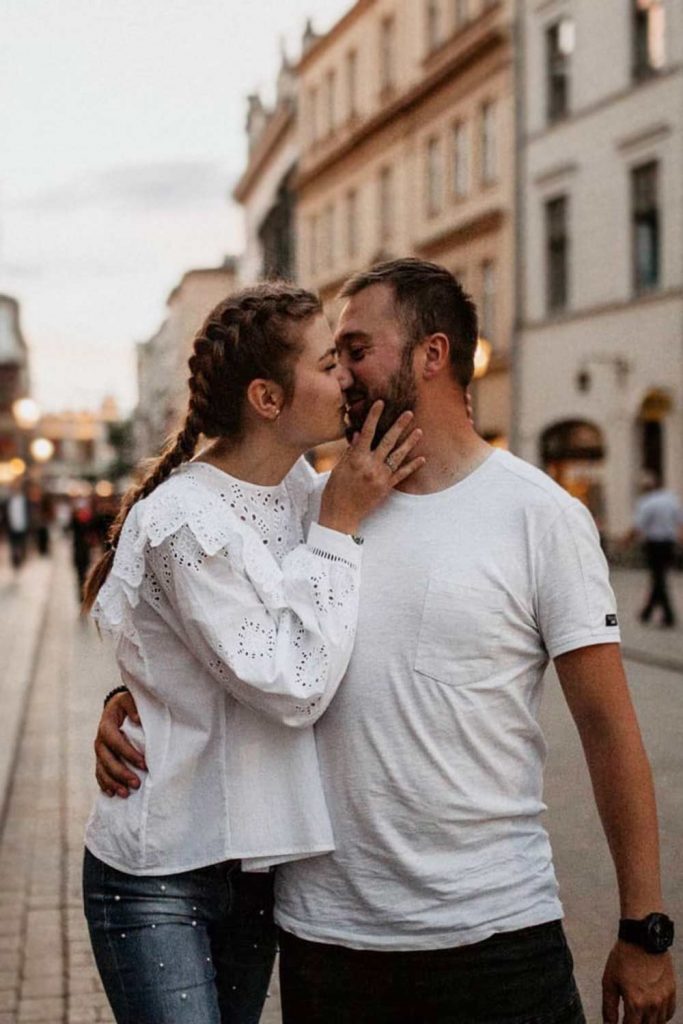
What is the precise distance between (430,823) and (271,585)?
475 mm

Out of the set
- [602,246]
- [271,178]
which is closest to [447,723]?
[602,246]

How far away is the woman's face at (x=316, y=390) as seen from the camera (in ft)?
8.73

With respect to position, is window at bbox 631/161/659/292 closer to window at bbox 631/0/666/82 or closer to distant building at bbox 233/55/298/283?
window at bbox 631/0/666/82

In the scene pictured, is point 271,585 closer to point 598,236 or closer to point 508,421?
point 598,236

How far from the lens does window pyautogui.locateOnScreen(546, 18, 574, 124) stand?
103 ft

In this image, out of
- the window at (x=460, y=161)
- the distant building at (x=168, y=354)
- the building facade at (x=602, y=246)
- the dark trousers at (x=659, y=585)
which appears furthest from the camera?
the distant building at (x=168, y=354)

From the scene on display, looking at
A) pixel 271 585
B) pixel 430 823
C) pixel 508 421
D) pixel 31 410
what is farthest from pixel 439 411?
pixel 31 410

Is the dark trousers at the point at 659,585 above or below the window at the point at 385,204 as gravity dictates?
below

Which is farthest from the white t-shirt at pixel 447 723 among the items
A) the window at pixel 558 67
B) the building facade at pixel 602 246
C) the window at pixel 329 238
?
the window at pixel 329 238

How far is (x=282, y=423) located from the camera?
2.70m

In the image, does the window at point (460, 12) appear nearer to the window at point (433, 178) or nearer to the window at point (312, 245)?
the window at point (433, 178)

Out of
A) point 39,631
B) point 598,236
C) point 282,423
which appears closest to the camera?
point 282,423

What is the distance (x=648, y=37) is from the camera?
92.9 ft

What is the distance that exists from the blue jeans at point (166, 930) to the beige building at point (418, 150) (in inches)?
1236
